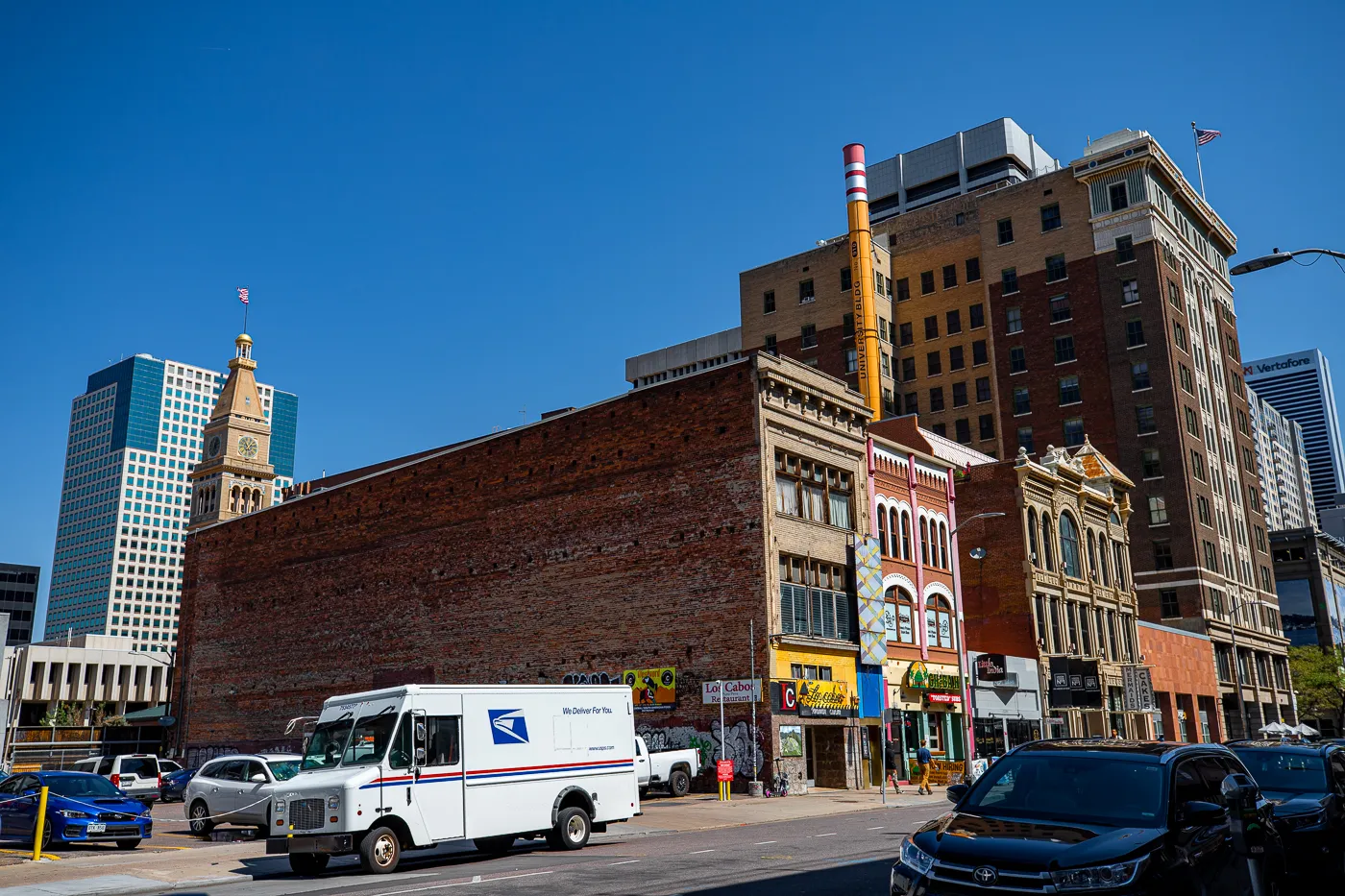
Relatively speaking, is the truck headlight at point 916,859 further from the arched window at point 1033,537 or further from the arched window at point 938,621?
the arched window at point 1033,537

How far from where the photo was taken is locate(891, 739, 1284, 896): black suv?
761 cm

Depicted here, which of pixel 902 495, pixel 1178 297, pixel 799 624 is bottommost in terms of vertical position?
pixel 799 624

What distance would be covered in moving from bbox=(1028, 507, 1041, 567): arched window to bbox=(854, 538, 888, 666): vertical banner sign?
13.3 meters

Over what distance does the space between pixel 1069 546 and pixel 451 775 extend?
45166 mm

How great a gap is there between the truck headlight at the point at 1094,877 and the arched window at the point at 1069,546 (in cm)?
5019

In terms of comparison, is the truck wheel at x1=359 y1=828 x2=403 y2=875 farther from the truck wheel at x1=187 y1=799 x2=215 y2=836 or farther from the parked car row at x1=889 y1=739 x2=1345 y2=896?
the parked car row at x1=889 y1=739 x2=1345 y2=896

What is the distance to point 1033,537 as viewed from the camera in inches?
2063

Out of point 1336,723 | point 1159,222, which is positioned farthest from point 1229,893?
point 1336,723

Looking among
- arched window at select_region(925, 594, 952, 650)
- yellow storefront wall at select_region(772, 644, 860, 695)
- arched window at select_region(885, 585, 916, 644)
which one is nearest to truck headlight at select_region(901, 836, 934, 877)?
yellow storefront wall at select_region(772, 644, 860, 695)

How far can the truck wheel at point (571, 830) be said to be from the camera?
20.2 m

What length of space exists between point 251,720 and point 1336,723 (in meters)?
91.3

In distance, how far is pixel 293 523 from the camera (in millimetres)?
58094

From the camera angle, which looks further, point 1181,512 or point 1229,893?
point 1181,512

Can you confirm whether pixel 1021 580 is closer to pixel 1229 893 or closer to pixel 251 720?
pixel 251 720
